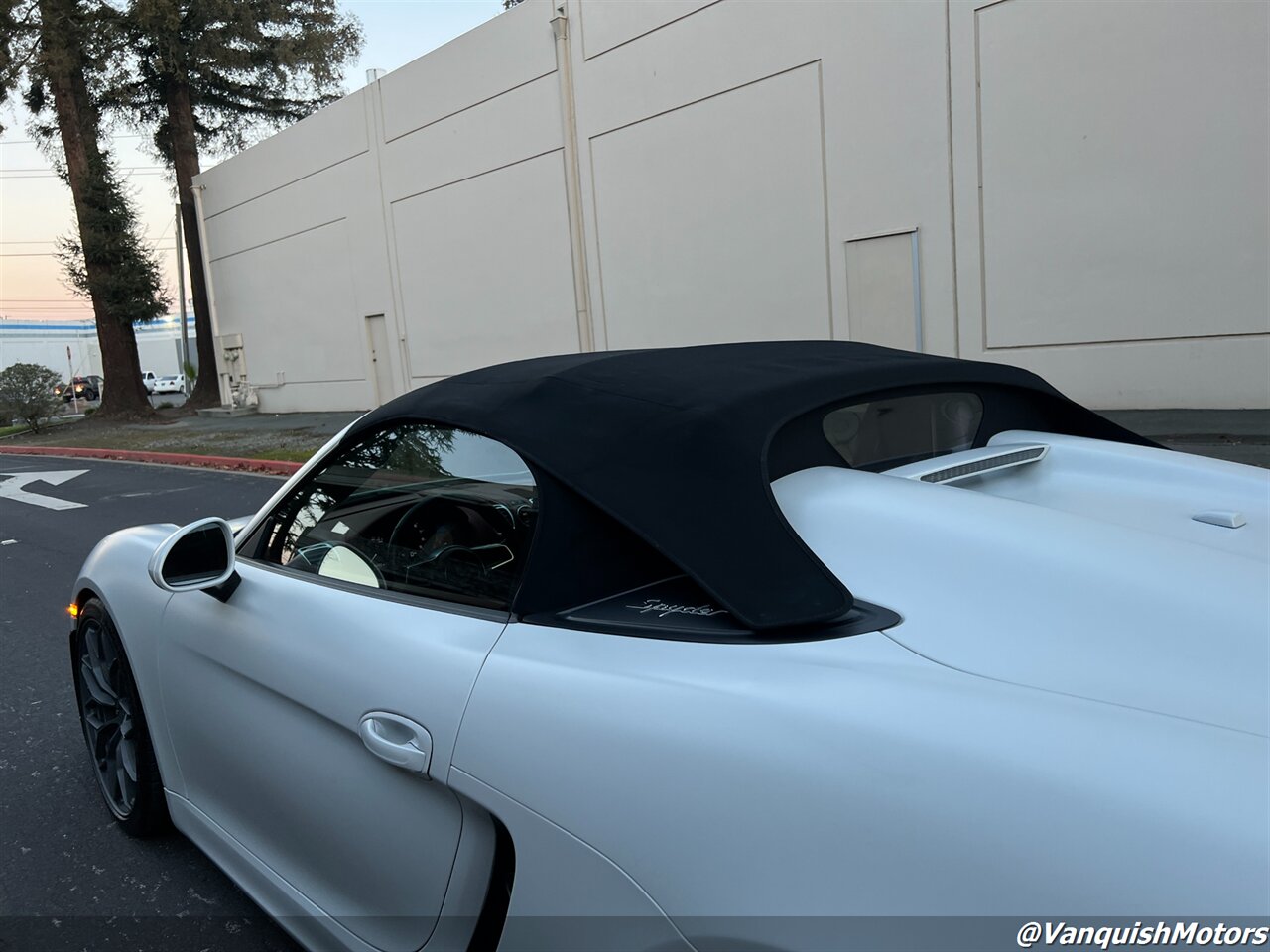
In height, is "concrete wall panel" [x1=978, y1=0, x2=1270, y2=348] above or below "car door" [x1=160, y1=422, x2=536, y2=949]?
→ above

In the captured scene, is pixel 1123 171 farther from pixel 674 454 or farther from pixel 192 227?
pixel 192 227

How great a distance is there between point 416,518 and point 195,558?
1.79 ft

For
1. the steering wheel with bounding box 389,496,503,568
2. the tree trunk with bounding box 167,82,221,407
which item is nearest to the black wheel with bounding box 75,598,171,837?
the steering wheel with bounding box 389,496,503,568

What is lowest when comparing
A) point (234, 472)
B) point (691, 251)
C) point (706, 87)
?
point (234, 472)

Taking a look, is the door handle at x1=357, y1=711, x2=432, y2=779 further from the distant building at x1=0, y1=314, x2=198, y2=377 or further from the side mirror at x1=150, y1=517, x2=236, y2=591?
the distant building at x1=0, y1=314, x2=198, y2=377

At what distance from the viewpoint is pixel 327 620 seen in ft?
7.09

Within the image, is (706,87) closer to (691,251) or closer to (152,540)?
(691,251)

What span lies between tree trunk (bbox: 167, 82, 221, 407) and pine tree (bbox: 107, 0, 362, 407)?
27 millimetres

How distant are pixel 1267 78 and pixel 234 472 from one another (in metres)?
12.7

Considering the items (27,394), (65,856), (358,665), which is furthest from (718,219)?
(27,394)

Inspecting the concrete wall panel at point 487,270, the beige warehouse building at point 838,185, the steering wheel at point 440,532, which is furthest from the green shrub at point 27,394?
the steering wheel at point 440,532

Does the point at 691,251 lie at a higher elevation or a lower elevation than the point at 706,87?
lower

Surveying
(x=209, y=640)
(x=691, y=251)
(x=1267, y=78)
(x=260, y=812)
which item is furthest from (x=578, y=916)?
(x=691, y=251)

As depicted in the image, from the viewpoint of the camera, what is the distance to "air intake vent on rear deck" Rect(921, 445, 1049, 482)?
2.20 metres
